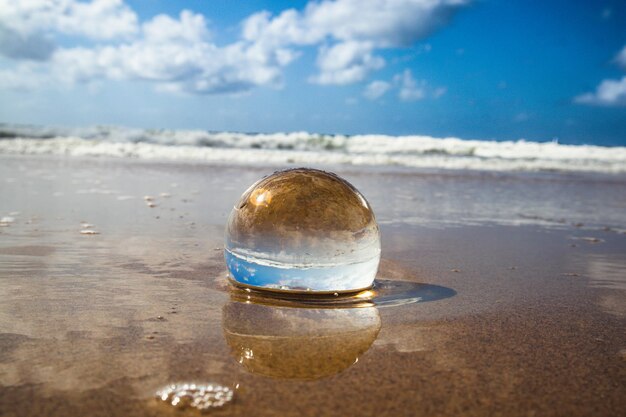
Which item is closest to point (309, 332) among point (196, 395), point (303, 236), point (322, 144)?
point (303, 236)

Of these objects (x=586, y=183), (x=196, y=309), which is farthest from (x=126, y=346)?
(x=586, y=183)

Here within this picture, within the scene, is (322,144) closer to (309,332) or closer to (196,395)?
(309,332)

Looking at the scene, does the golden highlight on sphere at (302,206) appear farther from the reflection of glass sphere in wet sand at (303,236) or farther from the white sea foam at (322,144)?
the white sea foam at (322,144)

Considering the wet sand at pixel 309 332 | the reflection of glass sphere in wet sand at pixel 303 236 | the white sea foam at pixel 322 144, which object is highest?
the white sea foam at pixel 322 144

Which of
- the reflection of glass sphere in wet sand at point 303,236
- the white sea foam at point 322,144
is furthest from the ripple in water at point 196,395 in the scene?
the white sea foam at point 322,144

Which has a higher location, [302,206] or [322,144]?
[322,144]
